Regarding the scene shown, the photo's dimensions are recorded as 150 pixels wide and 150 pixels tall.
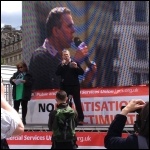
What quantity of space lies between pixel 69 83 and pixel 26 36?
1.93 metres

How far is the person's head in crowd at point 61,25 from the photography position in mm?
7891

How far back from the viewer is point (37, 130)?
7.54m

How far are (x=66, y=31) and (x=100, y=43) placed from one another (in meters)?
0.91

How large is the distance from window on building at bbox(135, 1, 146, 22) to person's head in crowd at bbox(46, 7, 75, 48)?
1410 mm

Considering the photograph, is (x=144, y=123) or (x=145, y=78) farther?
(x=145, y=78)

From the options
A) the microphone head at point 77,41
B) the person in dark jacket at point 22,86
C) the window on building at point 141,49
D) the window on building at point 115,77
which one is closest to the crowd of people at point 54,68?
the person in dark jacket at point 22,86

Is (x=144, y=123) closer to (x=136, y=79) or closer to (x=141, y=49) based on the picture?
(x=141, y=49)

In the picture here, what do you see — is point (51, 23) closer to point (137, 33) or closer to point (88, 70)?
point (88, 70)

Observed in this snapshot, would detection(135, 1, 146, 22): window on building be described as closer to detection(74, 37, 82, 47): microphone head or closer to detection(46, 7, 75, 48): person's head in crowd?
detection(74, 37, 82, 47): microphone head

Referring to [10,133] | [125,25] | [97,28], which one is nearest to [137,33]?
[125,25]

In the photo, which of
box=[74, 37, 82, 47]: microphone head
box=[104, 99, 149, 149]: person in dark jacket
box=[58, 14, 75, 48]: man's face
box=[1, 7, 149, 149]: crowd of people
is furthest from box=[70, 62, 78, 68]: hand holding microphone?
box=[104, 99, 149, 149]: person in dark jacket

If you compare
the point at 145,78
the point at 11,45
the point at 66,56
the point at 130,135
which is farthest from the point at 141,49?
the point at 130,135

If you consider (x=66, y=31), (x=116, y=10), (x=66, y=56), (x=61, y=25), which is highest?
(x=116, y=10)

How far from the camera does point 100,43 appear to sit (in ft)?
24.1
